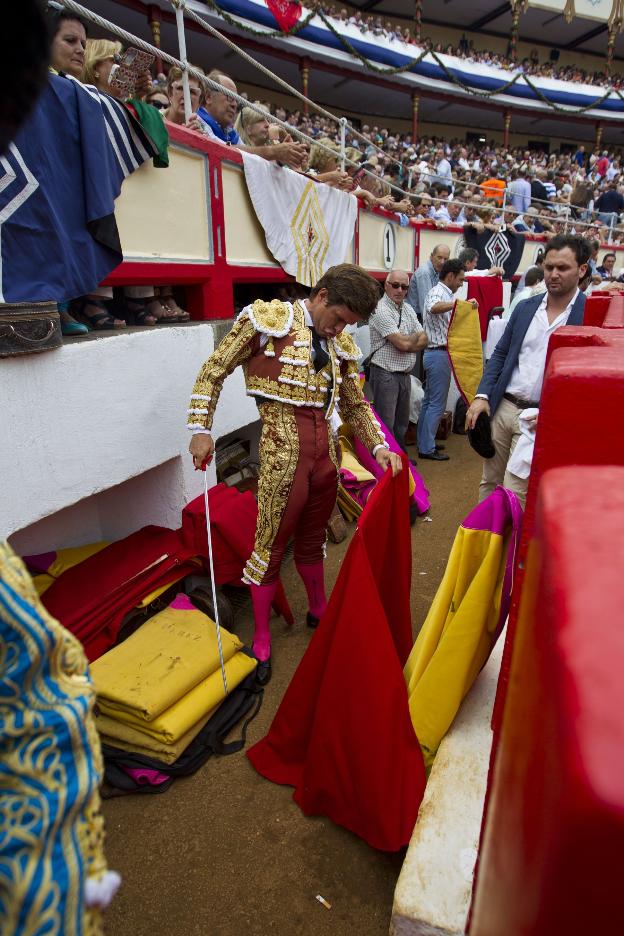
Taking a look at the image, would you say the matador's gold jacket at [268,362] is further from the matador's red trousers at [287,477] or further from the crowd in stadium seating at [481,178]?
the crowd in stadium seating at [481,178]

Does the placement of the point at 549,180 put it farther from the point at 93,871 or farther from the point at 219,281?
the point at 93,871

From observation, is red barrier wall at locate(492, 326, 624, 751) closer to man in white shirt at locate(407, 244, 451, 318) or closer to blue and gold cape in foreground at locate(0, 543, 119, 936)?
blue and gold cape in foreground at locate(0, 543, 119, 936)

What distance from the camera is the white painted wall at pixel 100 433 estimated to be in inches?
85.8

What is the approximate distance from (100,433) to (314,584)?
1.36m

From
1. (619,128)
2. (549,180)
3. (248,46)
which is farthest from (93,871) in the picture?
(619,128)

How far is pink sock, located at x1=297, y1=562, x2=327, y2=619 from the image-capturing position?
10.2ft

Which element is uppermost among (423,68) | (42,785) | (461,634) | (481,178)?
(423,68)

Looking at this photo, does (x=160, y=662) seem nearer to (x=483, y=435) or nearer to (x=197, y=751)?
(x=197, y=751)

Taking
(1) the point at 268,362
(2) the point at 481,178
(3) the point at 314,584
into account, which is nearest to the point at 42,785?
(1) the point at 268,362

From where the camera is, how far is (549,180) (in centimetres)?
1875

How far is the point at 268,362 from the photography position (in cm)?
270

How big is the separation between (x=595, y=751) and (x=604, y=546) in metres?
0.15

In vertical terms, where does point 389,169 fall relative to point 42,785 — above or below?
above

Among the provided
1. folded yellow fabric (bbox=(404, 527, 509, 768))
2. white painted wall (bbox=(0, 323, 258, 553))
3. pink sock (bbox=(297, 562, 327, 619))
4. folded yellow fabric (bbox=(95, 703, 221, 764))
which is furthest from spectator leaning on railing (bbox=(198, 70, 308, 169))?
folded yellow fabric (bbox=(95, 703, 221, 764))
